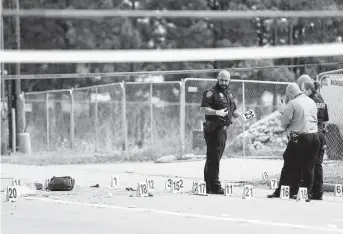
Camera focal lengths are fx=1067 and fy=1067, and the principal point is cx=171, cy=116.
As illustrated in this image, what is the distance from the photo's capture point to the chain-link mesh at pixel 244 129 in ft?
90.8

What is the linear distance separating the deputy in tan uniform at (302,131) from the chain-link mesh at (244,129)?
35.5 feet

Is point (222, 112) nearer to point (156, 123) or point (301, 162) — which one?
point (301, 162)

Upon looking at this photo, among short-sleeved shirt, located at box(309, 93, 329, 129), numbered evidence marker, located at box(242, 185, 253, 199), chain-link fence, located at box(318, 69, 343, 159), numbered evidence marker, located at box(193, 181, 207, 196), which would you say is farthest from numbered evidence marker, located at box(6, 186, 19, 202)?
chain-link fence, located at box(318, 69, 343, 159)

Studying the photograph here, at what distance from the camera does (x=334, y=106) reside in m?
22.6

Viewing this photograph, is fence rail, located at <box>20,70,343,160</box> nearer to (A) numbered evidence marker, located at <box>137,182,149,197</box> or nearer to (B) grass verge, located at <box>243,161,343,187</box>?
(B) grass verge, located at <box>243,161,343,187</box>

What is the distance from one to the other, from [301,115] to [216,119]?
1.58 meters

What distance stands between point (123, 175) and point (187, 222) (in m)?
8.68

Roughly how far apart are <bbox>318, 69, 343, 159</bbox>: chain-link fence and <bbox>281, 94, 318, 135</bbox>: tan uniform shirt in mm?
6444

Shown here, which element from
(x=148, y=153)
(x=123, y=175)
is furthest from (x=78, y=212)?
(x=148, y=153)

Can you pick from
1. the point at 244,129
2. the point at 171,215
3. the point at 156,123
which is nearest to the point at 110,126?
the point at 156,123

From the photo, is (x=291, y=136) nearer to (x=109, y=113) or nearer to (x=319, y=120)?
(x=319, y=120)

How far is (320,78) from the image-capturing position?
72.6ft

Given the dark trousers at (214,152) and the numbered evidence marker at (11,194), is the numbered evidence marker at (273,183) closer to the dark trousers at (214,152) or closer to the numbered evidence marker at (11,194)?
the dark trousers at (214,152)

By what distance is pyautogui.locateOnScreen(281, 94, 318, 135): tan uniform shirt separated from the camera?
14.9 m
